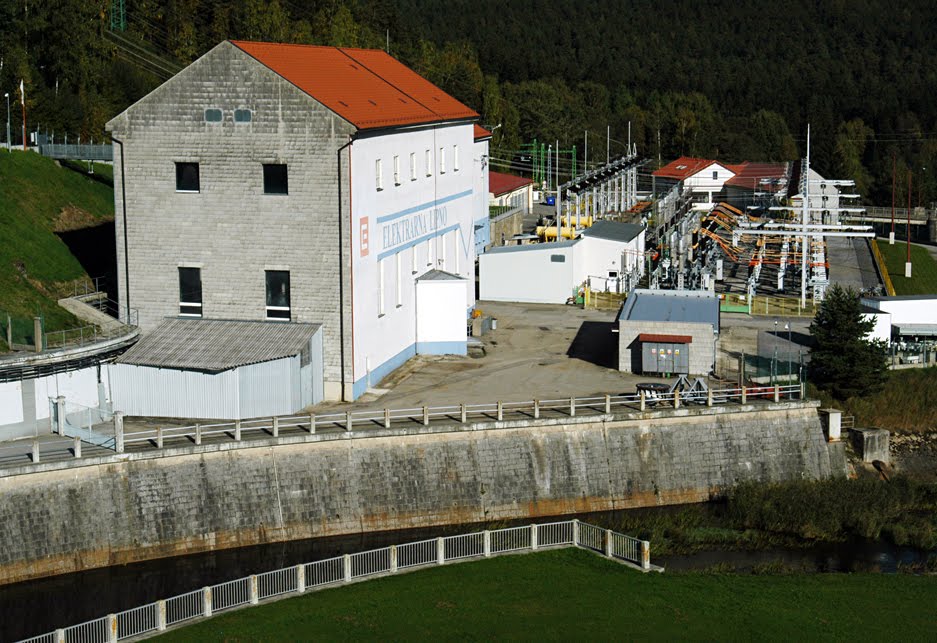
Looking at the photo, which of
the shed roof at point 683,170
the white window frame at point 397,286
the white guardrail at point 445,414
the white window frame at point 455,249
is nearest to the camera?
the white guardrail at point 445,414

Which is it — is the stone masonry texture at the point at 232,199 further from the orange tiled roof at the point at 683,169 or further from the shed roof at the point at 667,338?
the orange tiled roof at the point at 683,169

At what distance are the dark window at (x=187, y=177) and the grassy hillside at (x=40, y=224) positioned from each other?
5.53 meters

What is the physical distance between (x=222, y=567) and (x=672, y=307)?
65.4ft

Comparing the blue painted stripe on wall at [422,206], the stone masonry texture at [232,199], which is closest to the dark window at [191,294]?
the stone masonry texture at [232,199]

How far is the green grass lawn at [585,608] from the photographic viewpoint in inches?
1083

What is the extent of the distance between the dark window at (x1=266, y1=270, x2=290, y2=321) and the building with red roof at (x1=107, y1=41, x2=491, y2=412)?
0.03 m

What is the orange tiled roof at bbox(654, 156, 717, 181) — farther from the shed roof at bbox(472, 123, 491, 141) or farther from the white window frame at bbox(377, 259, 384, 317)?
the white window frame at bbox(377, 259, 384, 317)

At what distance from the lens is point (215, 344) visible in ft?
131

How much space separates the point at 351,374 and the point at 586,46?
14997 cm

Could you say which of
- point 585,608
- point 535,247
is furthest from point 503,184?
point 585,608

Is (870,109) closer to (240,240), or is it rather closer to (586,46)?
(586,46)

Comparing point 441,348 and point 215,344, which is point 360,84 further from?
point 215,344

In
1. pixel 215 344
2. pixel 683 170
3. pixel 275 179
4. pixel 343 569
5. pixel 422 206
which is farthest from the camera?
pixel 683 170

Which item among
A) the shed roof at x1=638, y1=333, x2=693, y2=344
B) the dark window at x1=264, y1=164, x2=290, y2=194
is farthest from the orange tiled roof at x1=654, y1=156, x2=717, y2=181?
the dark window at x1=264, y1=164, x2=290, y2=194
